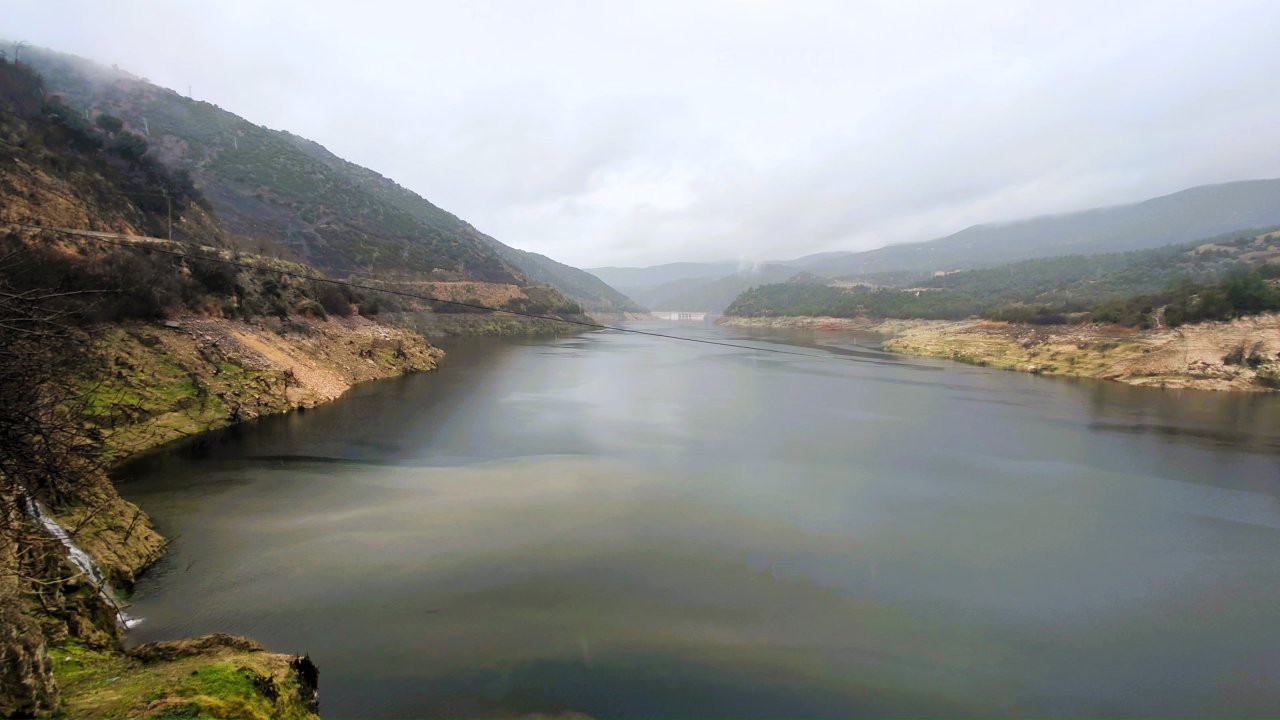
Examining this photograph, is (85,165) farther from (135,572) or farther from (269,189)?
(269,189)

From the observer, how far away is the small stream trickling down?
5.43 meters

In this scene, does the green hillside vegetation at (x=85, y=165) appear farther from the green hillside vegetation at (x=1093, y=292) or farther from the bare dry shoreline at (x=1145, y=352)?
the green hillside vegetation at (x=1093, y=292)

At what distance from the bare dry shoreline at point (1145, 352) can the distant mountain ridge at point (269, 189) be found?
48.0 meters

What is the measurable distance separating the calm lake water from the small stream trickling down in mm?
286

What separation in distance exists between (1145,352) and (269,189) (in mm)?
71548

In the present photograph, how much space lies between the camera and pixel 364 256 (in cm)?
5334

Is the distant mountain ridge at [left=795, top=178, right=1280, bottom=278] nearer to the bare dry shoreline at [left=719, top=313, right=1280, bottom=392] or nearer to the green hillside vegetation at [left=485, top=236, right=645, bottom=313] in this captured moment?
the green hillside vegetation at [left=485, top=236, right=645, bottom=313]

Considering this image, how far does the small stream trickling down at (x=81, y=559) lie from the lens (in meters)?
5.43

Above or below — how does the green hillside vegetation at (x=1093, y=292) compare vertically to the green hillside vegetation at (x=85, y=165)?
below

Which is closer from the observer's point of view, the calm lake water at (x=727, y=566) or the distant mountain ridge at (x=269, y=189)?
the calm lake water at (x=727, y=566)

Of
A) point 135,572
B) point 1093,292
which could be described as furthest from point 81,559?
point 1093,292

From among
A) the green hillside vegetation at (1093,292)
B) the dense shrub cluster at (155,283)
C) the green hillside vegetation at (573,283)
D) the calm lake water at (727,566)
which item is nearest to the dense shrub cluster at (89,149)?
the dense shrub cluster at (155,283)

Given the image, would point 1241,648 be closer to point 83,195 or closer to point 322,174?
point 83,195

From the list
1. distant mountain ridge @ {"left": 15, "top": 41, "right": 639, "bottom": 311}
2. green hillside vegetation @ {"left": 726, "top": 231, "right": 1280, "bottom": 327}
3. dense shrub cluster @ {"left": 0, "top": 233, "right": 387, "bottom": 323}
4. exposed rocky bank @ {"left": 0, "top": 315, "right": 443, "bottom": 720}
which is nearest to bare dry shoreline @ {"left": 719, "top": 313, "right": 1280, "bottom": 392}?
green hillside vegetation @ {"left": 726, "top": 231, "right": 1280, "bottom": 327}
